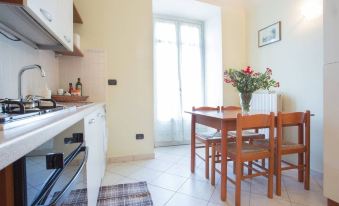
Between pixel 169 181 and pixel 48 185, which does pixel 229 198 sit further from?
pixel 48 185

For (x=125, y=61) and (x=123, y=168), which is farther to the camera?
(x=125, y=61)

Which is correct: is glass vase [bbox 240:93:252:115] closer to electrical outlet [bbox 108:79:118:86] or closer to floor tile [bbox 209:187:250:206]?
floor tile [bbox 209:187:250:206]

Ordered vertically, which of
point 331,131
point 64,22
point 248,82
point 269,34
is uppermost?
point 269,34

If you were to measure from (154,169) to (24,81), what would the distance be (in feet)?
5.64

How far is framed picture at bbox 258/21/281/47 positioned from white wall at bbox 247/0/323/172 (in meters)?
0.06

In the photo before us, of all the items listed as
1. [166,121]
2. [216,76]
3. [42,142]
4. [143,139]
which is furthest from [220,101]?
[42,142]

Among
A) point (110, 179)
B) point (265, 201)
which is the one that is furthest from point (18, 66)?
point (265, 201)

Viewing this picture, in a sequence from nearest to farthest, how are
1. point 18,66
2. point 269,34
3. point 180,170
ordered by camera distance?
point 18,66 → point 180,170 → point 269,34

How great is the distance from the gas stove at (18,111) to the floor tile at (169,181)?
55.8 inches

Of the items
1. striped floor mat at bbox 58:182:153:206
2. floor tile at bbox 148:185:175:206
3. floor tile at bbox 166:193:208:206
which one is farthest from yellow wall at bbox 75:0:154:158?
floor tile at bbox 166:193:208:206

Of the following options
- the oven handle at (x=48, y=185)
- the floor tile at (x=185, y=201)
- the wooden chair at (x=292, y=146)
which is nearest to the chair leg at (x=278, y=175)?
the wooden chair at (x=292, y=146)

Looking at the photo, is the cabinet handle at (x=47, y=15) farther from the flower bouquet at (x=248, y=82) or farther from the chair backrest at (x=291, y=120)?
the chair backrest at (x=291, y=120)

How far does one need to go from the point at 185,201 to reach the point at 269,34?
105 inches

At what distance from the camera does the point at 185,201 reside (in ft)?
6.08
